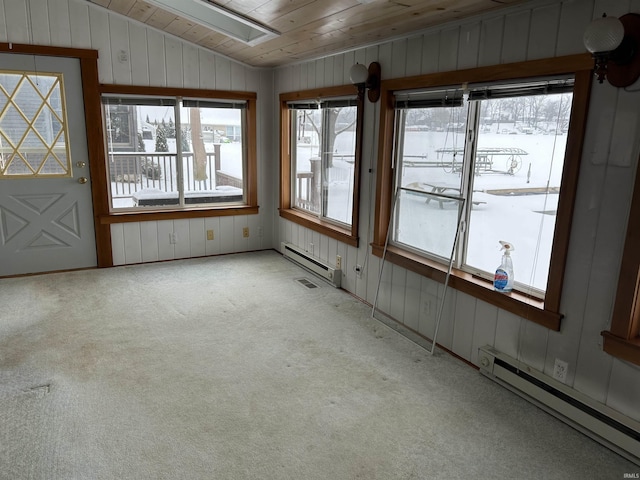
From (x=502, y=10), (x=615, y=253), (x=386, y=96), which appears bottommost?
(x=615, y=253)

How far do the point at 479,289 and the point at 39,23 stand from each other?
4496 millimetres

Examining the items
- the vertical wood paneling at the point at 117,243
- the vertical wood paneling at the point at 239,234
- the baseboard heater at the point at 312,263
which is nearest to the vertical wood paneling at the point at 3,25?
the vertical wood paneling at the point at 117,243

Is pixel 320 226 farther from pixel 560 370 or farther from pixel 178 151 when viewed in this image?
pixel 560 370

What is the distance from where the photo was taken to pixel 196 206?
17.7ft

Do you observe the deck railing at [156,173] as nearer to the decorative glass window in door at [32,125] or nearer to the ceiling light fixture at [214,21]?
the decorative glass window in door at [32,125]

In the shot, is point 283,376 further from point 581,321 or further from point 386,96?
point 386,96

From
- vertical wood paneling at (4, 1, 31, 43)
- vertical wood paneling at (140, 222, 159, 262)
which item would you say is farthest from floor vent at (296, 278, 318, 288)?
vertical wood paneling at (4, 1, 31, 43)

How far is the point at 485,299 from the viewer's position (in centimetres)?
284

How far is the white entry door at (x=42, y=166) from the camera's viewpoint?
4344 millimetres

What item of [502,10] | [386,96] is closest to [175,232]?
[386,96]

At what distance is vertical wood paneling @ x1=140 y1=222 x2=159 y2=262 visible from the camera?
5.09 m

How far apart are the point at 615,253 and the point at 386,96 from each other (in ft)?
6.65

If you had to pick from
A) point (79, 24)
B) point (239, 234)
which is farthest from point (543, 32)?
point (79, 24)

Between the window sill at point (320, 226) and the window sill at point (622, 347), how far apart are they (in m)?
2.24
